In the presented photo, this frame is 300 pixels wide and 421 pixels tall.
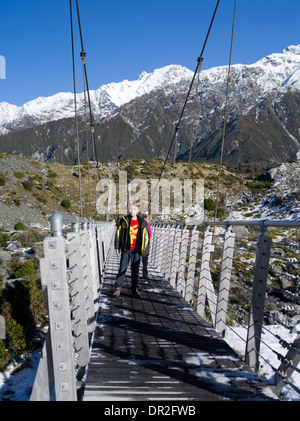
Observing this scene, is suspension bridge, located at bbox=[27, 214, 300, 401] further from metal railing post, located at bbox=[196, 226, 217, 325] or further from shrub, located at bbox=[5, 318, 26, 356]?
shrub, located at bbox=[5, 318, 26, 356]

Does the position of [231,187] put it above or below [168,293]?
above

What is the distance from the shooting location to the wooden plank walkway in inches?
94.9

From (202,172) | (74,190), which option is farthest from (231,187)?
(74,190)

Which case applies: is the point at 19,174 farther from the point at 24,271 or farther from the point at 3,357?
the point at 3,357

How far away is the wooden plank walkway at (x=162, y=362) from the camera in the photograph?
241 cm

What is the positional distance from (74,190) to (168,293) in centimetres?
4269

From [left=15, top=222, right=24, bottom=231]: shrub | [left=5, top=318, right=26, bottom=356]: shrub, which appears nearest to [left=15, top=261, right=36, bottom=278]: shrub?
[left=5, top=318, right=26, bottom=356]: shrub

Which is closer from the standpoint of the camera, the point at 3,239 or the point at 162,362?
the point at 162,362

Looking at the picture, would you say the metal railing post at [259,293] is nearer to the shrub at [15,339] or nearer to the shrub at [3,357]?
the shrub at [3,357]

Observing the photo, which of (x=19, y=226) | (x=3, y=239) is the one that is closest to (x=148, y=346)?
(x=3, y=239)

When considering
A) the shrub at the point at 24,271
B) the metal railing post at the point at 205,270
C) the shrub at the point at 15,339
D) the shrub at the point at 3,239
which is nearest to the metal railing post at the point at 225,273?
the metal railing post at the point at 205,270

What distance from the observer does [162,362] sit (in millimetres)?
2955

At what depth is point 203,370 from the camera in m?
2.79
